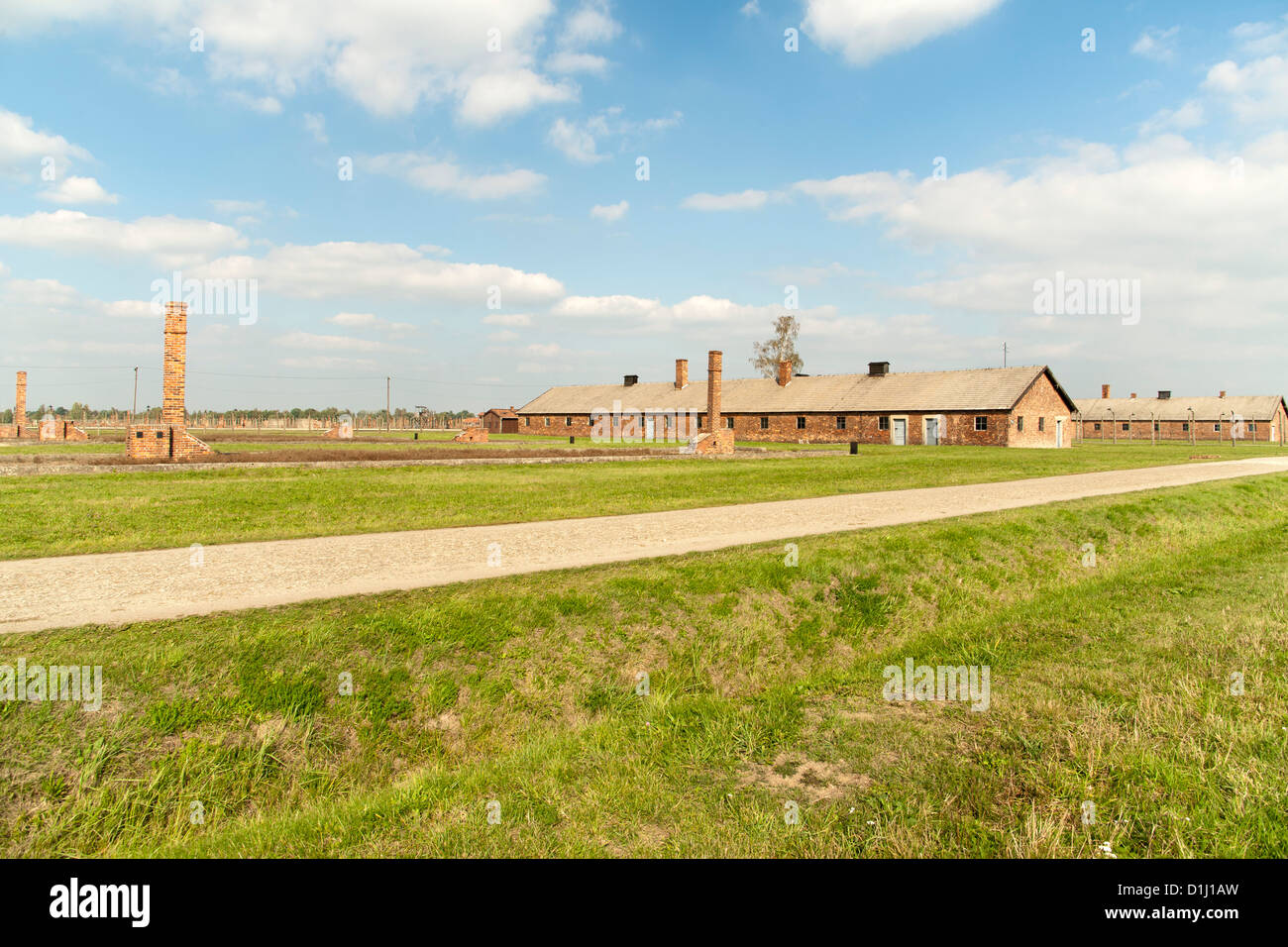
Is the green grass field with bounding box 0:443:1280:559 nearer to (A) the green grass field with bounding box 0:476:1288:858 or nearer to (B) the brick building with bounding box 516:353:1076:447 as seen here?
(A) the green grass field with bounding box 0:476:1288:858

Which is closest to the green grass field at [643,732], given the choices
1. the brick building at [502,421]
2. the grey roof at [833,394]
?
the grey roof at [833,394]

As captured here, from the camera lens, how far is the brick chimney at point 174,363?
72.0ft

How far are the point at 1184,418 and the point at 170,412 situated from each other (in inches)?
3891

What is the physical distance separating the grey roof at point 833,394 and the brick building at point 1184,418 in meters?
35.9

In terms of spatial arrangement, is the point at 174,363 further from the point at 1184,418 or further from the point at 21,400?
the point at 1184,418

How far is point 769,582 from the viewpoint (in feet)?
28.5

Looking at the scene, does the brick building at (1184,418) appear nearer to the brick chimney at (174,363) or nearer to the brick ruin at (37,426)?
the brick chimney at (174,363)

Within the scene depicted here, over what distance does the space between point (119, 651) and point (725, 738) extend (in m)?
4.81

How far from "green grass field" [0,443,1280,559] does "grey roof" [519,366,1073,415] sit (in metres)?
26.6

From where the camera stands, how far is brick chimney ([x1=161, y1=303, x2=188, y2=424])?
2194 cm

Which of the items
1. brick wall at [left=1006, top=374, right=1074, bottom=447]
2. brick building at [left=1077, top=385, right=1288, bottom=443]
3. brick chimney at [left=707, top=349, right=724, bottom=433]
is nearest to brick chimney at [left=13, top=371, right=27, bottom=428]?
brick chimney at [left=707, top=349, right=724, bottom=433]

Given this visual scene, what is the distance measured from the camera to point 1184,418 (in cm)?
8206

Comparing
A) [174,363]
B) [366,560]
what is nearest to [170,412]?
[174,363]
